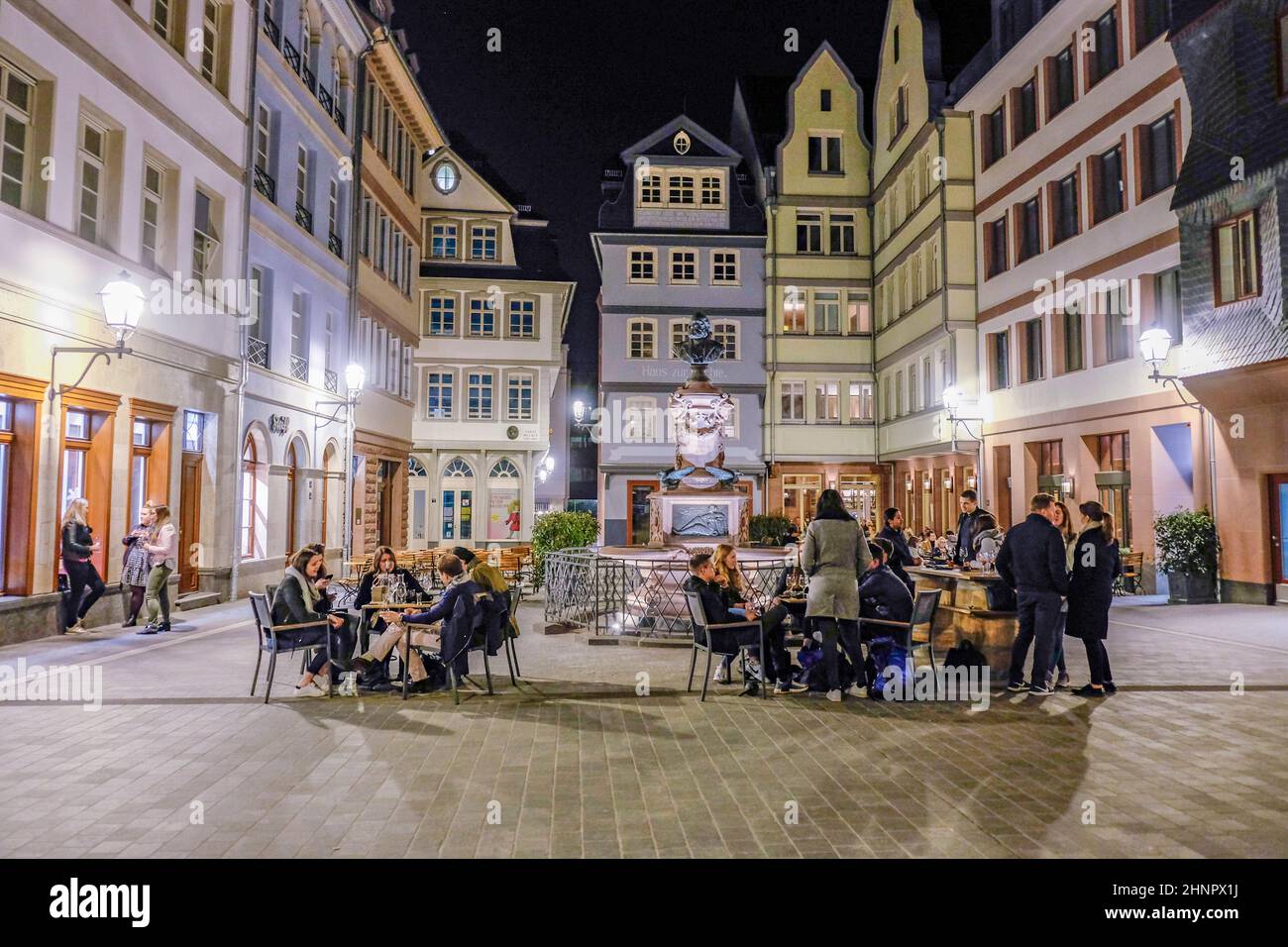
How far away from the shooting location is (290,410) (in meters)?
19.6

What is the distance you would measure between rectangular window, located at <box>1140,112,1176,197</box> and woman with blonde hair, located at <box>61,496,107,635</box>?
65.9 feet

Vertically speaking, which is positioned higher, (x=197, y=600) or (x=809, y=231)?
(x=809, y=231)

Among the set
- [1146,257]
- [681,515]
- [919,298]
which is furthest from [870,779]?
[919,298]

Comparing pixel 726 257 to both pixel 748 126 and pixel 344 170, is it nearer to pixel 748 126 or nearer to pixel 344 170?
pixel 748 126

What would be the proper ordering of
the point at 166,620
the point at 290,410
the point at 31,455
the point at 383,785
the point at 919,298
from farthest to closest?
the point at 919,298, the point at 290,410, the point at 166,620, the point at 31,455, the point at 383,785

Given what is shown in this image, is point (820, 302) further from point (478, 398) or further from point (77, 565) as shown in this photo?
point (77, 565)

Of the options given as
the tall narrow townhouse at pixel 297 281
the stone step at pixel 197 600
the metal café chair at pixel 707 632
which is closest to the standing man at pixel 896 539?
the metal café chair at pixel 707 632

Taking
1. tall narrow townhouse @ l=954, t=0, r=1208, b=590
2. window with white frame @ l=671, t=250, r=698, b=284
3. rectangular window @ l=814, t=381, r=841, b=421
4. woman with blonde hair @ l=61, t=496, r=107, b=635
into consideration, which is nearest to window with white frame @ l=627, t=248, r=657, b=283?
window with white frame @ l=671, t=250, r=698, b=284

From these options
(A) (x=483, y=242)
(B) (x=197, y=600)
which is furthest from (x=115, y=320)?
(A) (x=483, y=242)

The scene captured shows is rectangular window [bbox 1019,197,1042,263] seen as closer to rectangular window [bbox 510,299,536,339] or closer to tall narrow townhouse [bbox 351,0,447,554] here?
rectangular window [bbox 510,299,536,339]

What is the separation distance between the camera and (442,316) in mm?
33156

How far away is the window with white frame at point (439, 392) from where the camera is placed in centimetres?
3312

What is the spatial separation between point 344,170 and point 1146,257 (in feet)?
62.6

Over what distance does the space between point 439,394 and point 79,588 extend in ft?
72.5
